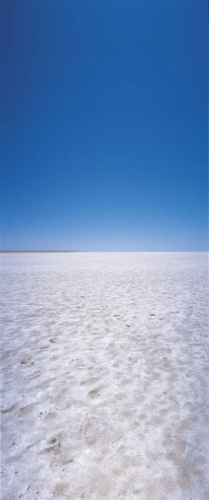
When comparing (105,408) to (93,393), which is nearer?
(105,408)

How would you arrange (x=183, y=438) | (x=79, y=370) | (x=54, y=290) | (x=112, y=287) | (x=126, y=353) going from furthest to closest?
(x=112, y=287)
(x=54, y=290)
(x=126, y=353)
(x=79, y=370)
(x=183, y=438)

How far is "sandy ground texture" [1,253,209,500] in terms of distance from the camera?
117 inches

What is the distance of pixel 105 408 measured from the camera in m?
4.29

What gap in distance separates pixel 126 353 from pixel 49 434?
3.17 m

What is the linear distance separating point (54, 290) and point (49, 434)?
11541 mm

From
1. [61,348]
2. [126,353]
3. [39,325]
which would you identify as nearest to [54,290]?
[39,325]

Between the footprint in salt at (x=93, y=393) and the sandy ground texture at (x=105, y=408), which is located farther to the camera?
the footprint in salt at (x=93, y=393)

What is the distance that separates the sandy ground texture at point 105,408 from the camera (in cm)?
297

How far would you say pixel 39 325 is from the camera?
340 inches

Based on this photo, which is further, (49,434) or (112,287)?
(112,287)

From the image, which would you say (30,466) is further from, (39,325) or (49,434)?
(39,325)

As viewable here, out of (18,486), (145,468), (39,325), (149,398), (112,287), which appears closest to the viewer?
(18,486)

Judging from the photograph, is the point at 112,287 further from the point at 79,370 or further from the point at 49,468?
the point at 49,468

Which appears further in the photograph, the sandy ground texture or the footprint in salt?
the footprint in salt
